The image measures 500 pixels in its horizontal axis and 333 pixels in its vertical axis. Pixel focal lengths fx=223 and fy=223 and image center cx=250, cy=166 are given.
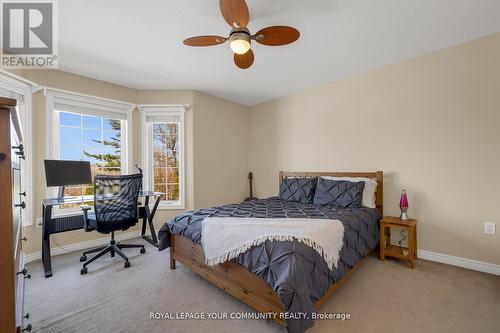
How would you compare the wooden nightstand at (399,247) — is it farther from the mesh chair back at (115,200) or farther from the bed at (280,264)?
the mesh chair back at (115,200)

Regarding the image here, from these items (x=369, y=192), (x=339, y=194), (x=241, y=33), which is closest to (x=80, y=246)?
(x=241, y=33)

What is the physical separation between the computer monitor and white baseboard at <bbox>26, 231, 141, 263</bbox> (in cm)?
82

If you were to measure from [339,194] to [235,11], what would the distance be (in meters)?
2.36

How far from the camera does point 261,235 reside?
5.53ft

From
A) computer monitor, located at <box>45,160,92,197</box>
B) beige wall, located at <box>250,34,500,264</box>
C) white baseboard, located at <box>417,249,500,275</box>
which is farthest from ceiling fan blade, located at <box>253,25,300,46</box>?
white baseboard, located at <box>417,249,500,275</box>

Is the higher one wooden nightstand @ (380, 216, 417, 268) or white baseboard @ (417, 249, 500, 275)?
wooden nightstand @ (380, 216, 417, 268)

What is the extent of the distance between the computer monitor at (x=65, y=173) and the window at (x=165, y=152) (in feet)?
3.19

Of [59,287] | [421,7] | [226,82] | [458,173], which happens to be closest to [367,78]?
[421,7]

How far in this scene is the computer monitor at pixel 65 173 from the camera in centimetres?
262

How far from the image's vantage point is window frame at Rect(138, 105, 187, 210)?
385cm

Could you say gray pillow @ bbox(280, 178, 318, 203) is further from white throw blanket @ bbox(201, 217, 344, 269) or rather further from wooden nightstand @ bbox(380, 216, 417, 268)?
white throw blanket @ bbox(201, 217, 344, 269)

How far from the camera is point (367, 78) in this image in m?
3.19

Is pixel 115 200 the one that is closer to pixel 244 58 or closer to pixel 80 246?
pixel 80 246

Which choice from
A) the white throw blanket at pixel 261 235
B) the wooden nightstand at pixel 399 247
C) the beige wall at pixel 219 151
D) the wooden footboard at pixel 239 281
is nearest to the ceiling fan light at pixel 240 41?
the white throw blanket at pixel 261 235
